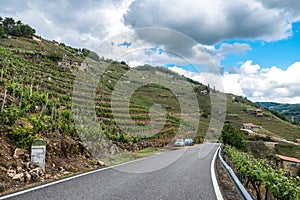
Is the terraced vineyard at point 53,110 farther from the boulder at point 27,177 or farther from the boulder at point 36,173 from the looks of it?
the boulder at point 27,177

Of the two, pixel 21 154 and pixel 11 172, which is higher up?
pixel 21 154

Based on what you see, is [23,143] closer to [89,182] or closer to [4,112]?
[4,112]

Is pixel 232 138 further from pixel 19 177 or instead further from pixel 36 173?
pixel 19 177

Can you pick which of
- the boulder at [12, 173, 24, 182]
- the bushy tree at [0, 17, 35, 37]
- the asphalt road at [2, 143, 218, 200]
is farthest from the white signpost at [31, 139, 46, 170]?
the bushy tree at [0, 17, 35, 37]

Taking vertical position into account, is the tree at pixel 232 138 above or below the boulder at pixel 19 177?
below

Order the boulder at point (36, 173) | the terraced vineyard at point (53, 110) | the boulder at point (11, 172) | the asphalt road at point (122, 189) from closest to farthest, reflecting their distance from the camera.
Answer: the asphalt road at point (122, 189), the boulder at point (11, 172), the boulder at point (36, 173), the terraced vineyard at point (53, 110)

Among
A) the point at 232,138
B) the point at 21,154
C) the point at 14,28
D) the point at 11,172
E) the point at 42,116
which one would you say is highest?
the point at 14,28

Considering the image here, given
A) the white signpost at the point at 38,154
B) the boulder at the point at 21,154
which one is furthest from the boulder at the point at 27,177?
the boulder at the point at 21,154

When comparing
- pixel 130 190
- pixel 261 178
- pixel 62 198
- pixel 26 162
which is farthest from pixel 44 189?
pixel 261 178

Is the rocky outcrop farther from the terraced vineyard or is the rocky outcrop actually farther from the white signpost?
the terraced vineyard

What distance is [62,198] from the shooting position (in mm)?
4754

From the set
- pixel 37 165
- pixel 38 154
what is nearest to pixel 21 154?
pixel 38 154

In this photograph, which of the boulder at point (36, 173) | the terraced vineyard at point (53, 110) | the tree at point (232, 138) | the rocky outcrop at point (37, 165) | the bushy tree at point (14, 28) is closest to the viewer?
the rocky outcrop at point (37, 165)

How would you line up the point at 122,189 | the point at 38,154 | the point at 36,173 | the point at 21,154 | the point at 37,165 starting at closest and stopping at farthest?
the point at 122,189, the point at 36,173, the point at 37,165, the point at 38,154, the point at 21,154
